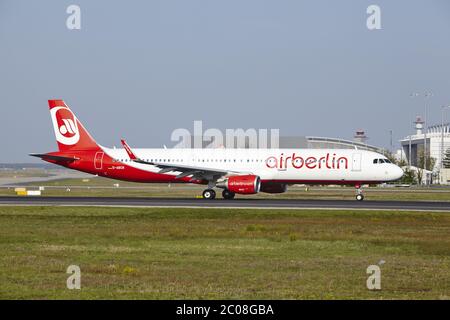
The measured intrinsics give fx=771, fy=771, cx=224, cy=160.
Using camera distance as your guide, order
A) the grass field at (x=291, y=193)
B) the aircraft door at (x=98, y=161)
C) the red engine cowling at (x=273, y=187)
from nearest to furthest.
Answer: the red engine cowling at (x=273, y=187) → the aircraft door at (x=98, y=161) → the grass field at (x=291, y=193)

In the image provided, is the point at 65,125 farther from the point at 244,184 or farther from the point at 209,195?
the point at 244,184

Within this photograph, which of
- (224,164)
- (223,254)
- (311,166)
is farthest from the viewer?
(224,164)

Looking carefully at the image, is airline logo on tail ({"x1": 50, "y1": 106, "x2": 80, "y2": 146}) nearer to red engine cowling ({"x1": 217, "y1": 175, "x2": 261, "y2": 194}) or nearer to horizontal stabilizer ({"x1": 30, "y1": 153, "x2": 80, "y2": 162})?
horizontal stabilizer ({"x1": 30, "y1": 153, "x2": 80, "y2": 162})

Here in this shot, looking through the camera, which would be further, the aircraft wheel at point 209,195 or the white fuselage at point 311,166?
the aircraft wheel at point 209,195

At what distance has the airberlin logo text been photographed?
5249 cm

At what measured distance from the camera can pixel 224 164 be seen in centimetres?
5506

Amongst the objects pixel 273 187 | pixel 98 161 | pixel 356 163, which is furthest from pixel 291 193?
pixel 98 161

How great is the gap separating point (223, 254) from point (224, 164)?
31.5 metres

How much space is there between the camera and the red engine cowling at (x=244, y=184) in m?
50.2

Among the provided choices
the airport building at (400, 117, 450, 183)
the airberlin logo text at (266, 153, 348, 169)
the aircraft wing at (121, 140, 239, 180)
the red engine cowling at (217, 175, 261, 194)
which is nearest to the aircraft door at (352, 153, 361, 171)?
the airberlin logo text at (266, 153, 348, 169)

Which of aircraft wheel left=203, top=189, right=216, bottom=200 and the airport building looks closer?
aircraft wheel left=203, top=189, right=216, bottom=200

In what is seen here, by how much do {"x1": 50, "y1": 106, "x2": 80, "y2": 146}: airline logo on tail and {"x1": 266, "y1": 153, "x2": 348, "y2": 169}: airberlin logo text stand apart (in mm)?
15545

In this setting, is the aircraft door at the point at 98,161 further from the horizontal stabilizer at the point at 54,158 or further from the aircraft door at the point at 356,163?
the aircraft door at the point at 356,163

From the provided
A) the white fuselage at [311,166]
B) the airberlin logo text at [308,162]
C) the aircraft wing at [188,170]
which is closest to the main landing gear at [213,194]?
the aircraft wing at [188,170]
